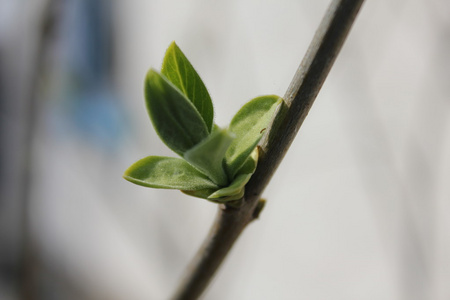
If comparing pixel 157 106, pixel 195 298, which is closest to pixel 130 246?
pixel 195 298

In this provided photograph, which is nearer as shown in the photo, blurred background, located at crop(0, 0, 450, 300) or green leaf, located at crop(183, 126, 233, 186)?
green leaf, located at crop(183, 126, 233, 186)

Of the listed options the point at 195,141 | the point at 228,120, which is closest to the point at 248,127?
the point at 195,141

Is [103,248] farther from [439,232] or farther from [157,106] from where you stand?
[157,106]

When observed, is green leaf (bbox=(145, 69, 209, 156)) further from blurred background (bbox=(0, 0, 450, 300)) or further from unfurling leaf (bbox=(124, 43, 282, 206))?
blurred background (bbox=(0, 0, 450, 300))

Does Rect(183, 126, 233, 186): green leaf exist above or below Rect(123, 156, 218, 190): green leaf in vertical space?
above

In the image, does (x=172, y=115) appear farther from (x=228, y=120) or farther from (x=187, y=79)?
(x=228, y=120)

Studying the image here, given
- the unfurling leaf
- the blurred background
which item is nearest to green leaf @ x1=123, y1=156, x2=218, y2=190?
the unfurling leaf

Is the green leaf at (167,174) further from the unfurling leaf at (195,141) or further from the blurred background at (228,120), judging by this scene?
the blurred background at (228,120)

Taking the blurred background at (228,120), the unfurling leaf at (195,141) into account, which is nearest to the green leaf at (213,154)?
the unfurling leaf at (195,141)
